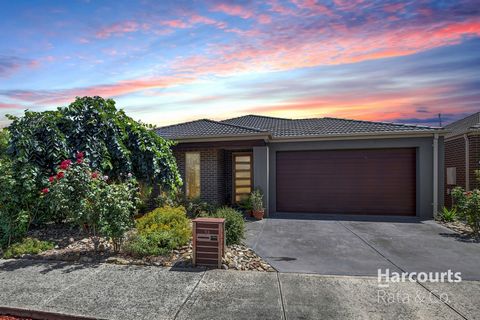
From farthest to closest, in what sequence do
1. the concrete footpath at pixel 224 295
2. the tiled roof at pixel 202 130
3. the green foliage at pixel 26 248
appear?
the tiled roof at pixel 202 130
the green foliage at pixel 26 248
the concrete footpath at pixel 224 295

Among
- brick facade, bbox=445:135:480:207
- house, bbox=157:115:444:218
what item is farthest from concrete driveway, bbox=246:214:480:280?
brick facade, bbox=445:135:480:207

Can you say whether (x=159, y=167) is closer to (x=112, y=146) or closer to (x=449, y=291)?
(x=112, y=146)

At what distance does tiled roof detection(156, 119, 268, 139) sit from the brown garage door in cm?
212

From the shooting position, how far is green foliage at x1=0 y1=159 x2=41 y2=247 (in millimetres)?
7070

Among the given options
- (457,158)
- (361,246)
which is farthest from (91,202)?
(457,158)

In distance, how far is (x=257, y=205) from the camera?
11.1 metres

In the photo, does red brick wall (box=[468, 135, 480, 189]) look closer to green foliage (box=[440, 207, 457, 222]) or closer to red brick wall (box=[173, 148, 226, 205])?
green foliage (box=[440, 207, 457, 222])

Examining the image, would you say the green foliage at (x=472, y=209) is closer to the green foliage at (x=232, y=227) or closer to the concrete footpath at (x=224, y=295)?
the concrete footpath at (x=224, y=295)

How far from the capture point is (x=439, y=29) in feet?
27.1

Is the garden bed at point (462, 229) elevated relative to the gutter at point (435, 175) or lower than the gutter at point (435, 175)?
lower

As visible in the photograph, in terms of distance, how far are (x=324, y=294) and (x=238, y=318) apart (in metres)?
1.49

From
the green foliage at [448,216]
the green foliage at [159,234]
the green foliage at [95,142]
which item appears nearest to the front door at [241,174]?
the green foliage at [95,142]

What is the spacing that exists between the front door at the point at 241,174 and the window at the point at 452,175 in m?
9.85

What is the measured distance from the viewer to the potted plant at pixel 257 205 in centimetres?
1096
